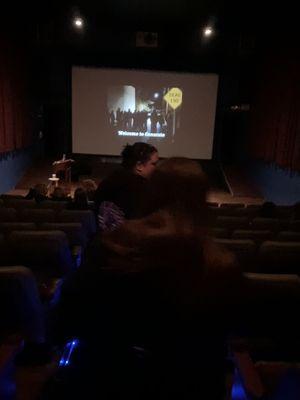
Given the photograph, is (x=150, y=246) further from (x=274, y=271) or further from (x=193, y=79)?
(x=193, y=79)

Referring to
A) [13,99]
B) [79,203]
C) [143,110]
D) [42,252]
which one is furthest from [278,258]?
[143,110]

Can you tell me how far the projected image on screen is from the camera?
39.9 ft

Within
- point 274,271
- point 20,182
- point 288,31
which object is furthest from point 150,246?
point 20,182

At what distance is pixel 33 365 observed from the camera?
219 centimetres

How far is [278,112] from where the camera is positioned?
9602 mm

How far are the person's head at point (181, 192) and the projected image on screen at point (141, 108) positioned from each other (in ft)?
36.7

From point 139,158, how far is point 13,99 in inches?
308

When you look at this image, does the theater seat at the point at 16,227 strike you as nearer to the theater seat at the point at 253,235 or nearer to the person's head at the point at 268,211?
the theater seat at the point at 253,235

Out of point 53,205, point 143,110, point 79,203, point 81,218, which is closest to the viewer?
point 81,218

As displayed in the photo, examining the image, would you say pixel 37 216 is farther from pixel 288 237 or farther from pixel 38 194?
pixel 288 237

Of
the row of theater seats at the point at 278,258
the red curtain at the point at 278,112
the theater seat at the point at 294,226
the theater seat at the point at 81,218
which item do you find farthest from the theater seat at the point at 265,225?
the red curtain at the point at 278,112

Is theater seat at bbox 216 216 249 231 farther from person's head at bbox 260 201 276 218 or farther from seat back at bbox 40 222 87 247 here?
seat back at bbox 40 222 87 247

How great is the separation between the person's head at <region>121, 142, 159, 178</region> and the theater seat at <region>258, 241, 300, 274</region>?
1.19m

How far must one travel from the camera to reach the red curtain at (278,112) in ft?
28.1
